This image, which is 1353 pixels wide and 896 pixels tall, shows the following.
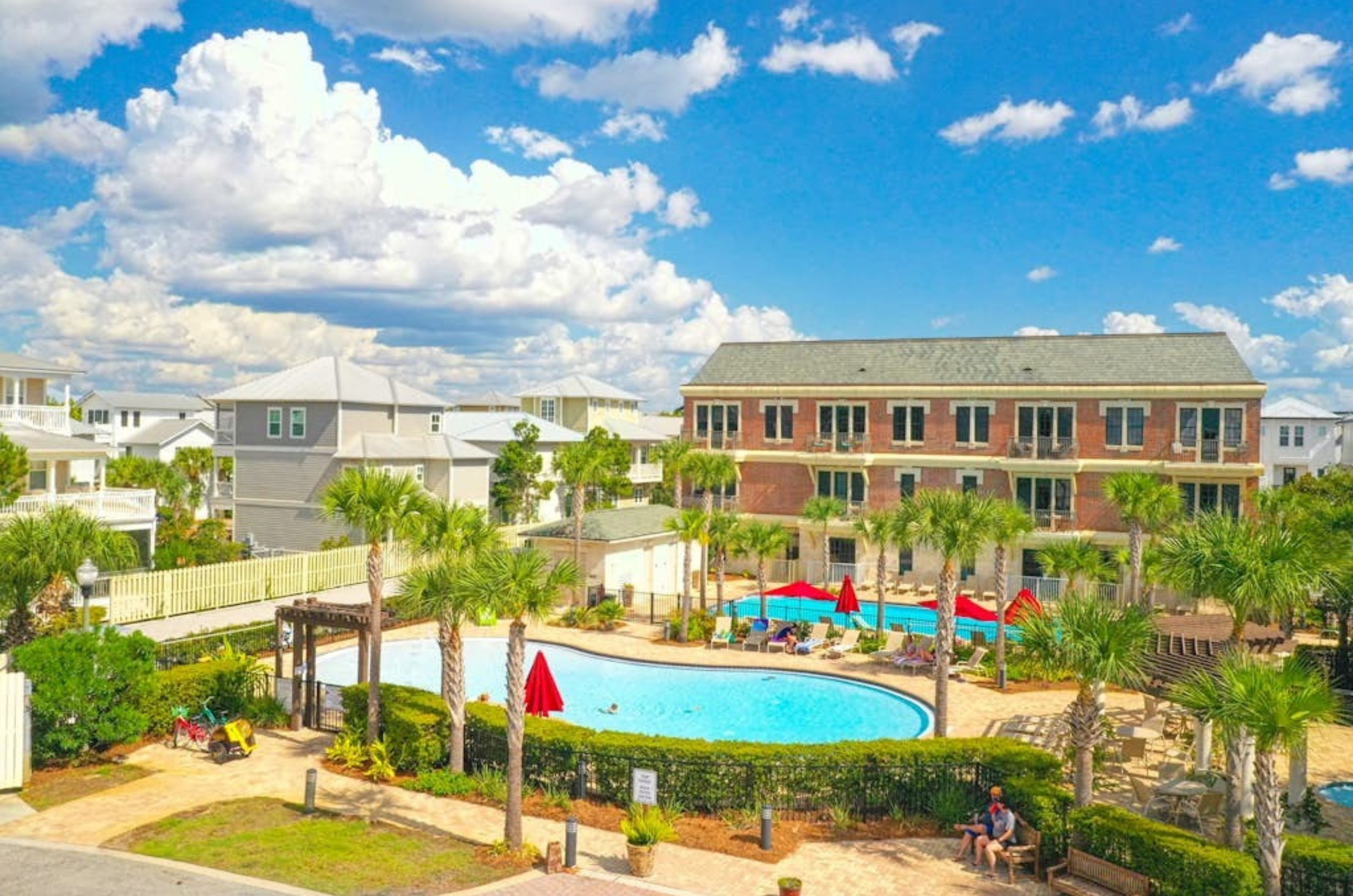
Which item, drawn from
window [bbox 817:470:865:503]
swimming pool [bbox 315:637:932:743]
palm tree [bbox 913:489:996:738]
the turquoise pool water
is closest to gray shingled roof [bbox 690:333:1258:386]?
window [bbox 817:470:865:503]

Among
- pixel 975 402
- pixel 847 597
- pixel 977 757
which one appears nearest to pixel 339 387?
pixel 847 597

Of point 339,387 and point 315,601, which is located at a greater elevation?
point 339,387

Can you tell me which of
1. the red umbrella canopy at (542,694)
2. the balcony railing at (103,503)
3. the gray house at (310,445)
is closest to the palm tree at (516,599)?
the red umbrella canopy at (542,694)

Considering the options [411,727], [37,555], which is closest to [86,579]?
[37,555]

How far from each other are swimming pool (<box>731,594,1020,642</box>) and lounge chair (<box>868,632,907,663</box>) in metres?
0.66

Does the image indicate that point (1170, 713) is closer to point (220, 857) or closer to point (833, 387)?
point (220, 857)

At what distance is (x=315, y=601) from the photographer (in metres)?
24.5

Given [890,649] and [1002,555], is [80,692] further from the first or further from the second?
[1002,555]

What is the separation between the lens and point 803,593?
3475 centimetres

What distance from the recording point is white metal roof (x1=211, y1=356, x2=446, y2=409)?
48.2 meters

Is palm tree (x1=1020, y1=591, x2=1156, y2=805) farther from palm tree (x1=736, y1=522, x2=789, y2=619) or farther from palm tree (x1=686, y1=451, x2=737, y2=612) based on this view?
palm tree (x1=686, y1=451, x2=737, y2=612)

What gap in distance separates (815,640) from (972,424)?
56.1 feet

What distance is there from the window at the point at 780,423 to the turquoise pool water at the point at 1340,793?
31057 millimetres

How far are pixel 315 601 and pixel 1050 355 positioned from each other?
35.5 meters
